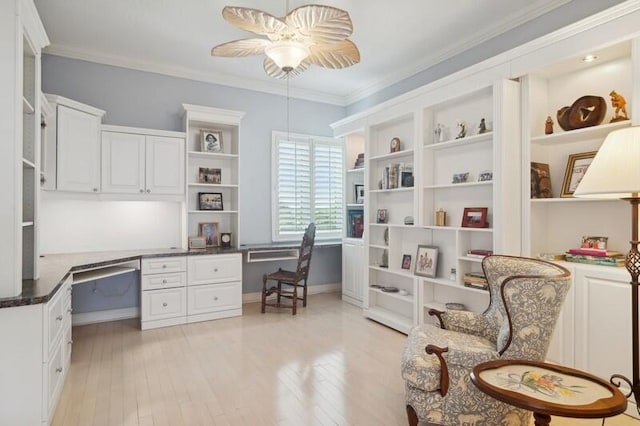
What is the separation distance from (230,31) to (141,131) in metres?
1.53

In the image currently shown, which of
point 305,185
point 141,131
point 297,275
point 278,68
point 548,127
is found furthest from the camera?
point 305,185

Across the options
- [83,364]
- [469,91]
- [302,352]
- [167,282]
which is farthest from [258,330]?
[469,91]

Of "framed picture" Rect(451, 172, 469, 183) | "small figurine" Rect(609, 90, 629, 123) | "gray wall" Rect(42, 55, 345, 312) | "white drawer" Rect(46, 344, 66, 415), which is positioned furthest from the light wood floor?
"small figurine" Rect(609, 90, 629, 123)

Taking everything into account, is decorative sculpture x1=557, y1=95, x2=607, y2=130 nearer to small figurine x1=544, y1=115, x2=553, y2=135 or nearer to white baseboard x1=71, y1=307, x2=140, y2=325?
small figurine x1=544, y1=115, x2=553, y2=135

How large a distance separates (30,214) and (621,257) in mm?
4103

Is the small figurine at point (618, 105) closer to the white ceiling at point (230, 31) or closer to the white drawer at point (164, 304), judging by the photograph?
the white ceiling at point (230, 31)

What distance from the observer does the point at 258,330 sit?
403cm

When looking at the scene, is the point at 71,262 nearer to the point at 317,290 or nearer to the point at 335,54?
the point at 335,54

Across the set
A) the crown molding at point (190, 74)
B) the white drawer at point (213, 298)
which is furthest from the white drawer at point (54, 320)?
the crown molding at point (190, 74)

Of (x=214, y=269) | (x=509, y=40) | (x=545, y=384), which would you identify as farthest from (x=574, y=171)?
(x=214, y=269)

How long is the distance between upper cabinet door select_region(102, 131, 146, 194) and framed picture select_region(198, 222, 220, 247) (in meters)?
0.87

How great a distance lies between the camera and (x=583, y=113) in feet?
8.89

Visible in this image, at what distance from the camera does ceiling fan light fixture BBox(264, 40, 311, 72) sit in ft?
8.70

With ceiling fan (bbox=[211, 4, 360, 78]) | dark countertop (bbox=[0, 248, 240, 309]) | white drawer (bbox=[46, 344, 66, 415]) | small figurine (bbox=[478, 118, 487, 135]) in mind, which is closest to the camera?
dark countertop (bbox=[0, 248, 240, 309])
